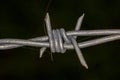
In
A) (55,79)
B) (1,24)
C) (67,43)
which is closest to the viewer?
(67,43)

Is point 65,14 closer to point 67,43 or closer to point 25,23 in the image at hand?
point 25,23

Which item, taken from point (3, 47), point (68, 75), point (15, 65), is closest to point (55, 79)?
point (68, 75)

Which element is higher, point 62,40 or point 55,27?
point 55,27

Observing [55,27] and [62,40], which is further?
[55,27]

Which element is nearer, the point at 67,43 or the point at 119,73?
the point at 67,43

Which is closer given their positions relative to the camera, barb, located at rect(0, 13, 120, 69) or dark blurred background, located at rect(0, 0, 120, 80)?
barb, located at rect(0, 13, 120, 69)

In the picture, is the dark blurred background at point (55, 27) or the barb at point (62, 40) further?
the dark blurred background at point (55, 27)

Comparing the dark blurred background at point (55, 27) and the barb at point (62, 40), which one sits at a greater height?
the dark blurred background at point (55, 27)

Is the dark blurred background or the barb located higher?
the dark blurred background
